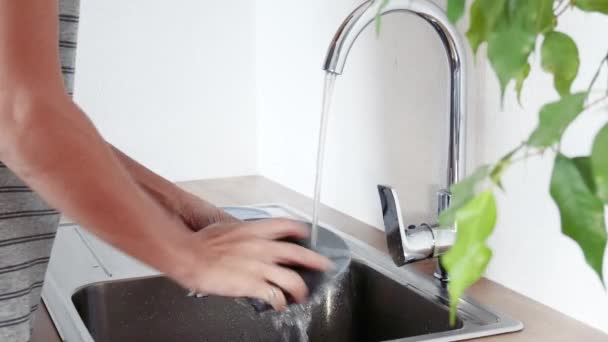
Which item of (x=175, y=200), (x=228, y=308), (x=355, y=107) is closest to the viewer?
(x=175, y=200)

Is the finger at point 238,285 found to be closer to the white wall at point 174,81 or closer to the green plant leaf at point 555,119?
the green plant leaf at point 555,119

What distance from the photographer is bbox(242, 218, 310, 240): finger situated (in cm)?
74

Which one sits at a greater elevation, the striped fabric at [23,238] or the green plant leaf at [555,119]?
the green plant leaf at [555,119]

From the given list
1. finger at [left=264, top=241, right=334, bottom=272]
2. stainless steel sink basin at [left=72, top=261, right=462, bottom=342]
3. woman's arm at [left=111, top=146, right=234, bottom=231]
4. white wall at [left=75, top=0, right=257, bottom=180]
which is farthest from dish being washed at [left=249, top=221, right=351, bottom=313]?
white wall at [left=75, top=0, right=257, bottom=180]

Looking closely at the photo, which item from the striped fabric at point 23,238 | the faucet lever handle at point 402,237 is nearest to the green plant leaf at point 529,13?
the striped fabric at point 23,238

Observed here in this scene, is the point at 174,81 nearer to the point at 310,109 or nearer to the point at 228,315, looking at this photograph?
the point at 310,109

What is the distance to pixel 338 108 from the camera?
1.43 metres

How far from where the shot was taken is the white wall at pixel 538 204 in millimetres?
872

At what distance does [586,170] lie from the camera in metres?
0.26

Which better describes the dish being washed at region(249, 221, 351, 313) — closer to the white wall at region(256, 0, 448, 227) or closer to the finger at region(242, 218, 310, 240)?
the finger at region(242, 218, 310, 240)

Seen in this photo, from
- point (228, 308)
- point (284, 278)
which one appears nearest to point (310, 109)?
point (228, 308)

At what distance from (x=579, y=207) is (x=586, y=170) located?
14 millimetres

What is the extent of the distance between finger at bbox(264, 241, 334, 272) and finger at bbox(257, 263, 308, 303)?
0.02 metres

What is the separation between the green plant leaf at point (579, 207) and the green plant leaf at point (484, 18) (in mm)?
56
